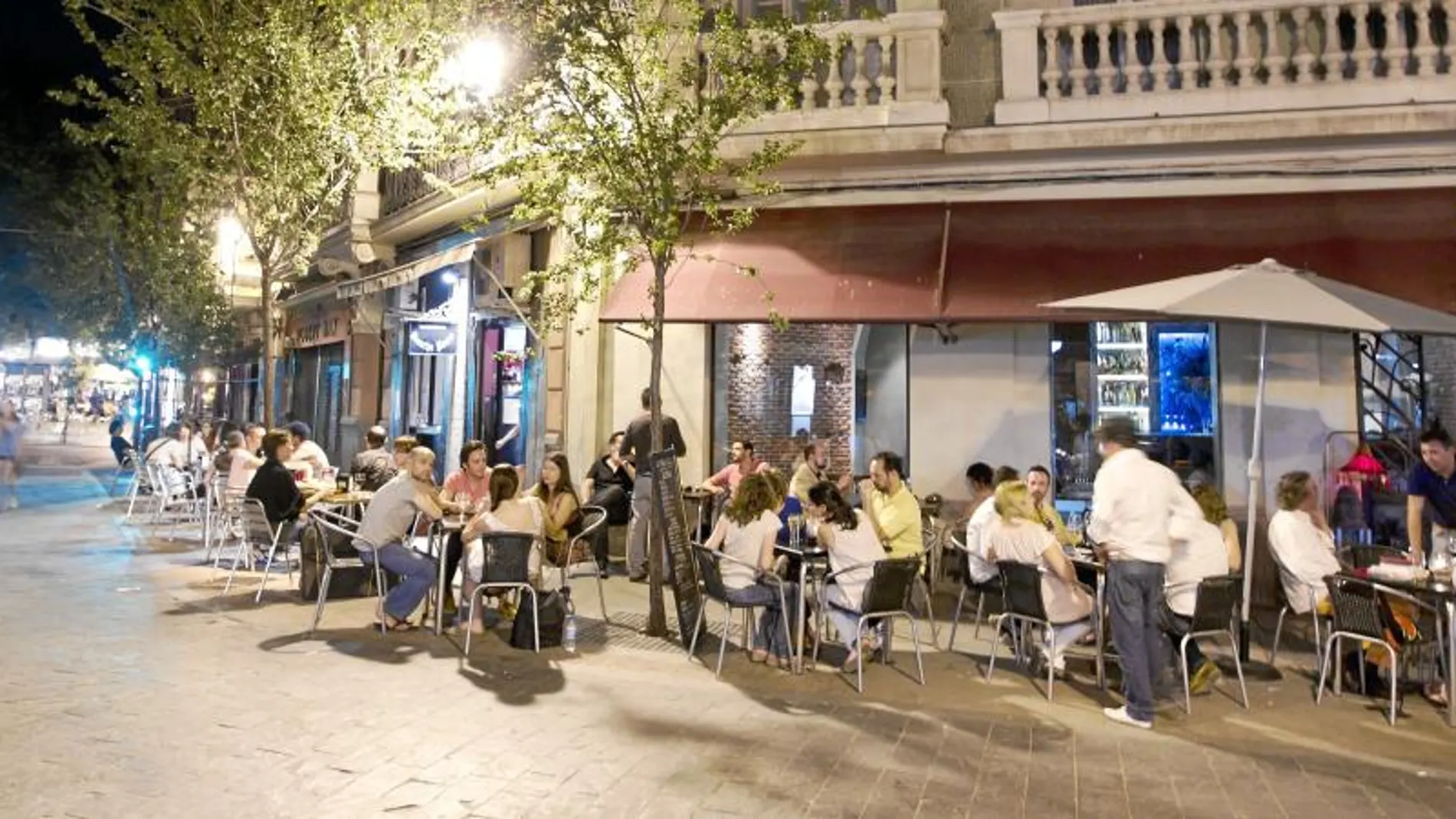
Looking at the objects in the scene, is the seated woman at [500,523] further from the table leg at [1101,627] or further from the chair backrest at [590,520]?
the table leg at [1101,627]

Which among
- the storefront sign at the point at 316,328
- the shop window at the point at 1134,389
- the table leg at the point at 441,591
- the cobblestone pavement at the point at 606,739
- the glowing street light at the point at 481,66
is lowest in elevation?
the cobblestone pavement at the point at 606,739

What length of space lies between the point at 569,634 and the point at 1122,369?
248 inches

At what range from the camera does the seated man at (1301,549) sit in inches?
241

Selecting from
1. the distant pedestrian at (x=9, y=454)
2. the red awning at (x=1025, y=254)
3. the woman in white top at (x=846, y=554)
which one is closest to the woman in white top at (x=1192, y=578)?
the woman in white top at (x=846, y=554)

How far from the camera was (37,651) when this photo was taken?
20.0 ft

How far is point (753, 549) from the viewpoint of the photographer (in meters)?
6.21

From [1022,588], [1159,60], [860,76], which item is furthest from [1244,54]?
[1022,588]

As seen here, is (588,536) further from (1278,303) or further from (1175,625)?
(1278,303)

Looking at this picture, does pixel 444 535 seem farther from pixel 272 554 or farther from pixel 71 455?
pixel 71 455

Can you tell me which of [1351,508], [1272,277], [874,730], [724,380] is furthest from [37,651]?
[1351,508]

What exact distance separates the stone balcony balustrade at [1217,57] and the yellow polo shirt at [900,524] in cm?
436

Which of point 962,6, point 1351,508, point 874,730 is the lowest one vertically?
point 874,730

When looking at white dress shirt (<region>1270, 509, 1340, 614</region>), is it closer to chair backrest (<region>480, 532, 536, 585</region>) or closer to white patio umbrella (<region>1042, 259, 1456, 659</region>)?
white patio umbrella (<region>1042, 259, 1456, 659</region>)

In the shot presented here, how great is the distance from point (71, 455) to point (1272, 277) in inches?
1288
